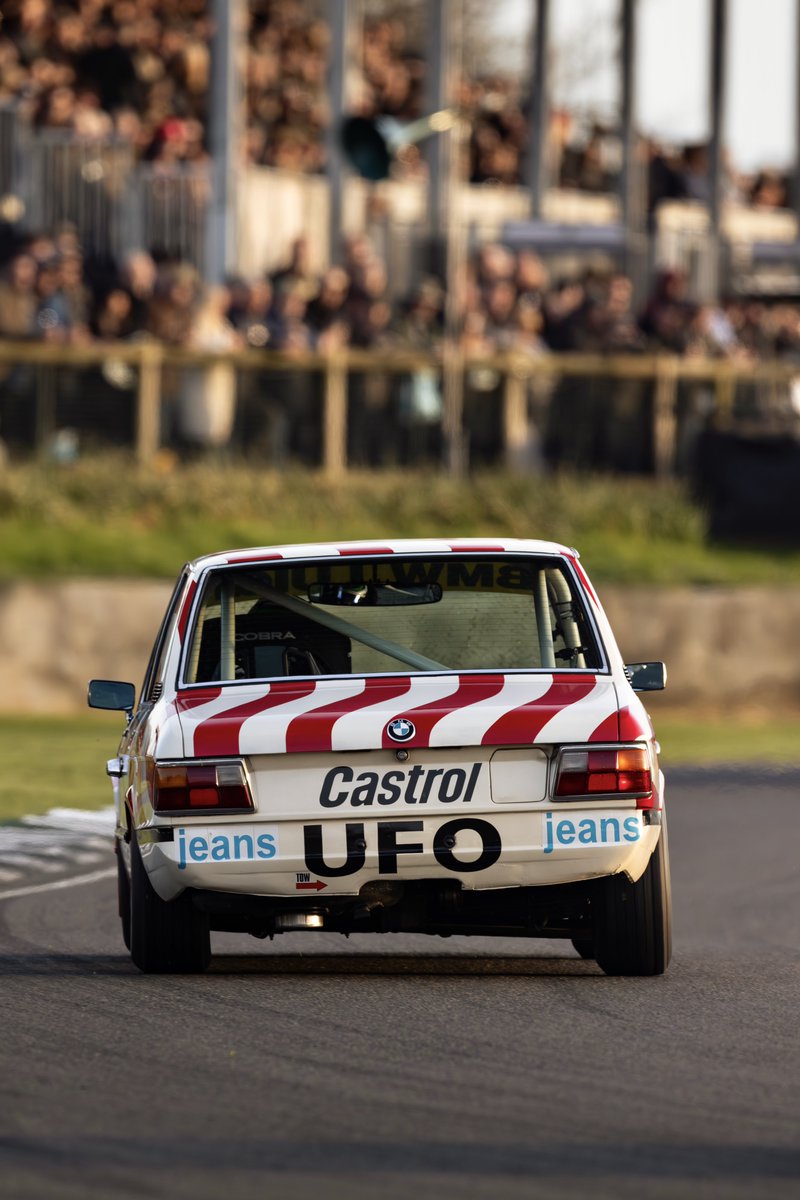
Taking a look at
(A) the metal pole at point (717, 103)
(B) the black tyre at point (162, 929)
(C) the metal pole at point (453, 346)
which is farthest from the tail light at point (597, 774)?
(A) the metal pole at point (717, 103)

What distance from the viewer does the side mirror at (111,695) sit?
8930mm

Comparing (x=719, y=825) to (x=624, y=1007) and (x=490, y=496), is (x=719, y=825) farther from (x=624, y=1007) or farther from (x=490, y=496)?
(x=490, y=496)

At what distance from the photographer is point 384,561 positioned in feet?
28.3

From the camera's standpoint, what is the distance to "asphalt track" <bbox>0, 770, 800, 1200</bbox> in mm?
5211

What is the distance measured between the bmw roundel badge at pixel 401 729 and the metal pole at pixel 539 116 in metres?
25.0

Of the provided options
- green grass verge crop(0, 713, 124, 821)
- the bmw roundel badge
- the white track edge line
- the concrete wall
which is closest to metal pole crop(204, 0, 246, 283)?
the concrete wall

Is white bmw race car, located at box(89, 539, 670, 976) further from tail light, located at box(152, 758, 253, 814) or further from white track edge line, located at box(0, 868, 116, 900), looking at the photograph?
white track edge line, located at box(0, 868, 116, 900)

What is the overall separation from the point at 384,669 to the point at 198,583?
677 mm

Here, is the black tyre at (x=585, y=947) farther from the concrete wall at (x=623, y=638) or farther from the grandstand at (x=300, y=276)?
the grandstand at (x=300, y=276)

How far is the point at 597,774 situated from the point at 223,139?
782 inches

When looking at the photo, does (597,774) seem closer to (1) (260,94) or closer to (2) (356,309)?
(2) (356,309)

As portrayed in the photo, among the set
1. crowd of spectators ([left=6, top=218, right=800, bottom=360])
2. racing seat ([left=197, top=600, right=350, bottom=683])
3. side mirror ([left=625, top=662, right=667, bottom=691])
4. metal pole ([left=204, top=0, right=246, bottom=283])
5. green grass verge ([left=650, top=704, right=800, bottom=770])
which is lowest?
green grass verge ([left=650, top=704, right=800, bottom=770])

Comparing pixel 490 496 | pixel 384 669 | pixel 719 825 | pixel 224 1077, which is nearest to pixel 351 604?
pixel 384 669

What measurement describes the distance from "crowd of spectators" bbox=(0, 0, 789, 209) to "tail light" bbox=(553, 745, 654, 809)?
18039 millimetres
